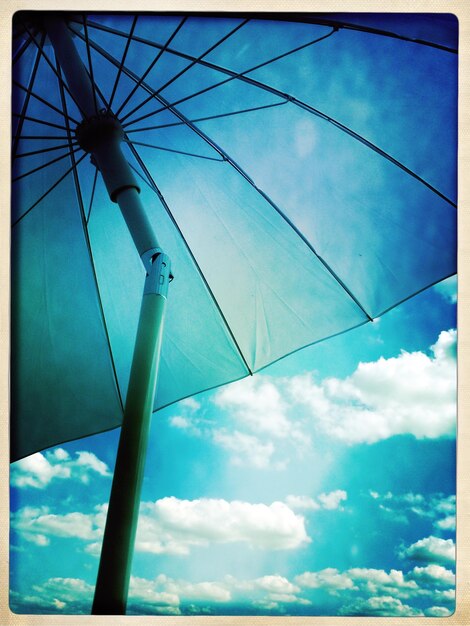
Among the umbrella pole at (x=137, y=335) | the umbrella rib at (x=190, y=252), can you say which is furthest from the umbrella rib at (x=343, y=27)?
the umbrella rib at (x=190, y=252)

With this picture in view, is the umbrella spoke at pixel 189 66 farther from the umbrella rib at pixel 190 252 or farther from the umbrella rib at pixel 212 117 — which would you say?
the umbrella rib at pixel 190 252

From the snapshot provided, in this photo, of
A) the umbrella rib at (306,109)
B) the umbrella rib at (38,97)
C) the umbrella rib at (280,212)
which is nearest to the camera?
the umbrella rib at (38,97)

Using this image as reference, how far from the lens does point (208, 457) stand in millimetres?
2295

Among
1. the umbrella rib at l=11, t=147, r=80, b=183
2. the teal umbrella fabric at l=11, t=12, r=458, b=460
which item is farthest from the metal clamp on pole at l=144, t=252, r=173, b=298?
the umbrella rib at l=11, t=147, r=80, b=183

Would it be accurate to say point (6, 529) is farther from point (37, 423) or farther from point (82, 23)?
point (82, 23)

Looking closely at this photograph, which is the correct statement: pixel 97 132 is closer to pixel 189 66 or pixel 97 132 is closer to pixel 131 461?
pixel 189 66

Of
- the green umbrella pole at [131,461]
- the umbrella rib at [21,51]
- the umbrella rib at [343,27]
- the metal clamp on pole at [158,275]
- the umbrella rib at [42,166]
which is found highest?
the umbrella rib at [343,27]

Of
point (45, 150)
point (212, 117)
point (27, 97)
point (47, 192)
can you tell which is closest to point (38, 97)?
point (27, 97)

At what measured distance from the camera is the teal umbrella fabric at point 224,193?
2096 mm

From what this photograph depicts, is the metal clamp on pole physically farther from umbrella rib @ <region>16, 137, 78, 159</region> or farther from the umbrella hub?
umbrella rib @ <region>16, 137, 78, 159</region>

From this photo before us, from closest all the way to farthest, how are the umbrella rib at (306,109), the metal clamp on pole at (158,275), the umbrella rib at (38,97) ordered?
1. the metal clamp on pole at (158,275)
2. the umbrella rib at (38,97)
3. the umbrella rib at (306,109)

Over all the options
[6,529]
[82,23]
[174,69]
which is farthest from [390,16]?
[6,529]

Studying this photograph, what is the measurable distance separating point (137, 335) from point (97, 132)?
0.78m

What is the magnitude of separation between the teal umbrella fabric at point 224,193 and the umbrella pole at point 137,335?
0.12m
